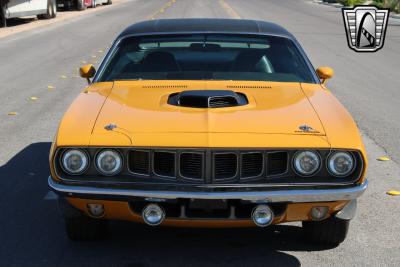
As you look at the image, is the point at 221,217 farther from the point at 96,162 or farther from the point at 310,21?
the point at 310,21

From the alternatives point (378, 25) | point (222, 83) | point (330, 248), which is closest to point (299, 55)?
point (222, 83)

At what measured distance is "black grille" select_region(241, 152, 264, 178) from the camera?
3990 millimetres

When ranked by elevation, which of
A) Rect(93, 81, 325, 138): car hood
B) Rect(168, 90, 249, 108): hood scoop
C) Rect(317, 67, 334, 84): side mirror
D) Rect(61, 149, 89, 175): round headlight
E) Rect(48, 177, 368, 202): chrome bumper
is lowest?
Rect(48, 177, 368, 202): chrome bumper

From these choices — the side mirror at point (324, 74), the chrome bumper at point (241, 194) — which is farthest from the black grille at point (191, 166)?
the side mirror at point (324, 74)

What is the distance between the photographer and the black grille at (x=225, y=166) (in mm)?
3967

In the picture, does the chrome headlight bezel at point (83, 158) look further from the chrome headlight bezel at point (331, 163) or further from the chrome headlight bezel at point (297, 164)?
the chrome headlight bezel at point (331, 163)

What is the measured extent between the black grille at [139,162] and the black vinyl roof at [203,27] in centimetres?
185

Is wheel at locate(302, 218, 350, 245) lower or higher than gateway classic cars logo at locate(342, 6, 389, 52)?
higher

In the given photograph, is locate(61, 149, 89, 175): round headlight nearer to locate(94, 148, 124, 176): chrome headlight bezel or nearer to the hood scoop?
locate(94, 148, 124, 176): chrome headlight bezel

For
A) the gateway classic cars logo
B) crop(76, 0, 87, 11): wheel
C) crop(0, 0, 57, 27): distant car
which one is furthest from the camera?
crop(76, 0, 87, 11): wheel

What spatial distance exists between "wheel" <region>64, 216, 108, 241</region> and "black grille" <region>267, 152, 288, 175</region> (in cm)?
122

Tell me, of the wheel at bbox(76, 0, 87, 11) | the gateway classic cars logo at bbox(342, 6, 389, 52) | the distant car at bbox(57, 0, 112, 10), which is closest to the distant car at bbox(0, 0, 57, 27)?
the distant car at bbox(57, 0, 112, 10)

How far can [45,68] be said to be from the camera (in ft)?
47.9

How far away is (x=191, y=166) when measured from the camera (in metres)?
3.98
